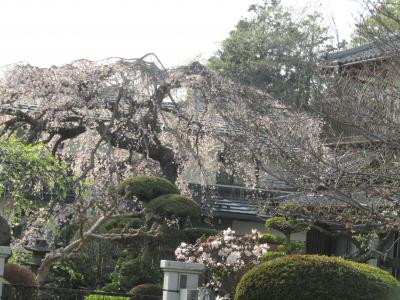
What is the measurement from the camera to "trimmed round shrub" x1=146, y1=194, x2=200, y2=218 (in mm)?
15031

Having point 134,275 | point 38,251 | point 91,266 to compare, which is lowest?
point 91,266

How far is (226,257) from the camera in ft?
44.9

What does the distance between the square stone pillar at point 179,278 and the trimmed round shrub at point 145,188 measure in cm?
414

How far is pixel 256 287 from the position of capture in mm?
9828

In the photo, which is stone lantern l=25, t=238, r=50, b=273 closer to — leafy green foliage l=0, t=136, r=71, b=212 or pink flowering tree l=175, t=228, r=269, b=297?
leafy green foliage l=0, t=136, r=71, b=212

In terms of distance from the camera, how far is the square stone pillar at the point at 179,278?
1146 cm

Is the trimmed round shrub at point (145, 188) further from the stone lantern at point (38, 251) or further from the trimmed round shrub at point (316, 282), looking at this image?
the trimmed round shrub at point (316, 282)

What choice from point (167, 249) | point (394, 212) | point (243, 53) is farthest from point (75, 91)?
point (243, 53)

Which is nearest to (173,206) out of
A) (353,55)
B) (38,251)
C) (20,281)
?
(38,251)

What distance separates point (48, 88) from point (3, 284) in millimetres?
5441

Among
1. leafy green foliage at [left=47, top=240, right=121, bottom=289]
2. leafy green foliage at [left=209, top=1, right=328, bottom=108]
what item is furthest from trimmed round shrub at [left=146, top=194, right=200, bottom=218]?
leafy green foliage at [left=209, top=1, right=328, bottom=108]

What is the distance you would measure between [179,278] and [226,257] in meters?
2.26

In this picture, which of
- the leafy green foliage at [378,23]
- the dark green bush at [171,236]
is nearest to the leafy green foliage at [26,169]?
the dark green bush at [171,236]

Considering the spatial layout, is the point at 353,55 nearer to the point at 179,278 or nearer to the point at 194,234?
the point at 194,234
